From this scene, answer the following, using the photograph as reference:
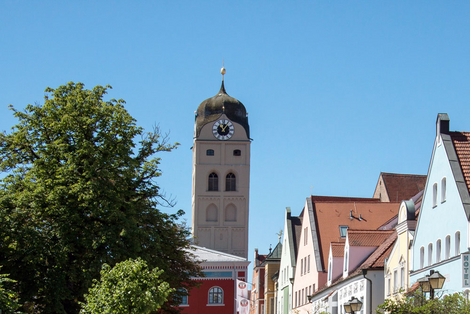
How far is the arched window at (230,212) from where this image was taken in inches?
4360

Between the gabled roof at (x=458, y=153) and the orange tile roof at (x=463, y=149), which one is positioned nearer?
the gabled roof at (x=458, y=153)

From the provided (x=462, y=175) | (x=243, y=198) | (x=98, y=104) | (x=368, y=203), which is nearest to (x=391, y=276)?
(x=462, y=175)

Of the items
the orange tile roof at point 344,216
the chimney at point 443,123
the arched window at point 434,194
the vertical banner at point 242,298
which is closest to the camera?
the chimney at point 443,123

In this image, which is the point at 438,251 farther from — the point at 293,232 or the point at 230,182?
the point at 230,182

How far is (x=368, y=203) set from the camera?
49.7 meters

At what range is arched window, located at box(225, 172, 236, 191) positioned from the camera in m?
112

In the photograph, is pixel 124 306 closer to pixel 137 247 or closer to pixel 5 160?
pixel 137 247

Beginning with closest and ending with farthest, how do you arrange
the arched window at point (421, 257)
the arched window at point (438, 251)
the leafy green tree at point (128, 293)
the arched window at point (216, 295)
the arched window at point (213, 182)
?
the leafy green tree at point (128, 293) < the arched window at point (438, 251) < the arched window at point (421, 257) < the arched window at point (216, 295) < the arched window at point (213, 182)

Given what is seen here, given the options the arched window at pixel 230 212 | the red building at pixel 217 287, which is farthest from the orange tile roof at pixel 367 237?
the arched window at pixel 230 212

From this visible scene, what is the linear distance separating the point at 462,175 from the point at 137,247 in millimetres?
14064

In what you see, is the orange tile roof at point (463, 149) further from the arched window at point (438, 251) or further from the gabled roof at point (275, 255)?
the gabled roof at point (275, 255)

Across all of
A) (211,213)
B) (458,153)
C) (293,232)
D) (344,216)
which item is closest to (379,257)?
(458,153)

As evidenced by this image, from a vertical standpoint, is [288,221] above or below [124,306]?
above

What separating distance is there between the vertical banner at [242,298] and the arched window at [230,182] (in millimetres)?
39945
